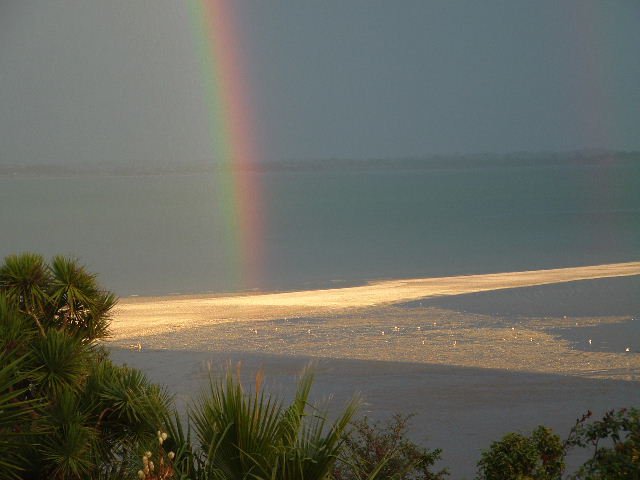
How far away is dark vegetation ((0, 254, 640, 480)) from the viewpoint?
560cm

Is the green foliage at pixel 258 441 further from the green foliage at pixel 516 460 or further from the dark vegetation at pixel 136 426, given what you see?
the green foliage at pixel 516 460

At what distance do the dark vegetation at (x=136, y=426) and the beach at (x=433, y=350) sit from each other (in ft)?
20.0

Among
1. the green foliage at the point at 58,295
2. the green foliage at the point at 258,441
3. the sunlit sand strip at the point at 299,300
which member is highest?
the sunlit sand strip at the point at 299,300

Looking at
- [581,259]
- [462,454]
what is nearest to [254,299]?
[462,454]

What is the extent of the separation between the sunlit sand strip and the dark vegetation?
785 inches

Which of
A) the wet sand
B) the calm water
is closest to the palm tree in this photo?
the wet sand

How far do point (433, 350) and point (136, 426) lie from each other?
20.0 metres

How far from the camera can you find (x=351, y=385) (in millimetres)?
24797

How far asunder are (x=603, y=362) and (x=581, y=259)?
42.6 m

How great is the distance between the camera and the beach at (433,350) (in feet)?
74.1

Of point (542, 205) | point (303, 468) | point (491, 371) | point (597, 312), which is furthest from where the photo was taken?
point (542, 205)

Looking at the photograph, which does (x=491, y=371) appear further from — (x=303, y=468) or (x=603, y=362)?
(x=303, y=468)

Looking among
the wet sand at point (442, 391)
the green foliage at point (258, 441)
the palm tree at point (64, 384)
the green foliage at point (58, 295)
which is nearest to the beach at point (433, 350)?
Result: the wet sand at point (442, 391)

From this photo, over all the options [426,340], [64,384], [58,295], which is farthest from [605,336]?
[64,384]
